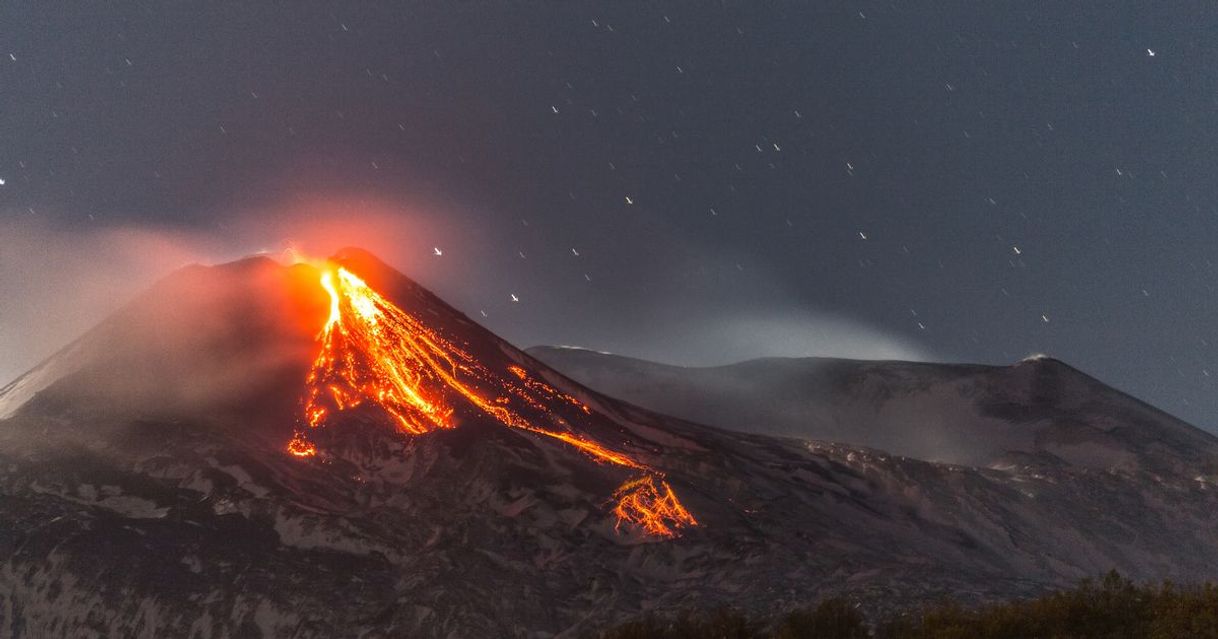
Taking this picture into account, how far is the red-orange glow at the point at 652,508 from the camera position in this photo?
5041 cm

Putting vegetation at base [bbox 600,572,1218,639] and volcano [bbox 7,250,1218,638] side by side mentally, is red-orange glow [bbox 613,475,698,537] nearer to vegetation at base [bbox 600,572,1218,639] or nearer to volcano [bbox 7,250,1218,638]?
volcano [bbox 7,250,1218,638]

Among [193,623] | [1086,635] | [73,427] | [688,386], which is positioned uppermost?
[688,386]

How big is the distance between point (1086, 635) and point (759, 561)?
22856mm

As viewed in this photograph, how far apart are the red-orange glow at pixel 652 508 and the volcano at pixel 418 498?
0.15m

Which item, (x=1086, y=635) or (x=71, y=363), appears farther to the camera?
(x=71, y=363)

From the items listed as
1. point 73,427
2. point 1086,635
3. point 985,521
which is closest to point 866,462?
point 985,521

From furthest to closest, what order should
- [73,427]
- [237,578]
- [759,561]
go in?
[73,427] → [759,561] → [237,578]

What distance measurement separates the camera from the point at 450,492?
53594mm

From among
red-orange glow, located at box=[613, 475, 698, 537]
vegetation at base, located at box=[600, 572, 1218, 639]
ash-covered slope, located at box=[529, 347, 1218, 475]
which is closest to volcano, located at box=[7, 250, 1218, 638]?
red-orange glow, located at box=[613, 475, 698, 537]

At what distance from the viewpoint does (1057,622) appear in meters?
24.4

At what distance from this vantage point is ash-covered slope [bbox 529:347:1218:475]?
101m

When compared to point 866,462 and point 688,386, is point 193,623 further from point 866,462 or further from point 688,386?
point 688,386

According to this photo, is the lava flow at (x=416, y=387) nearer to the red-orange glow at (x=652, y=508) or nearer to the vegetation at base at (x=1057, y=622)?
the red-orange glow at (x=652, y=508)

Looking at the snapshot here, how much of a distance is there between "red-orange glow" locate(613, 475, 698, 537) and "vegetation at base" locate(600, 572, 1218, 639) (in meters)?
20.4
